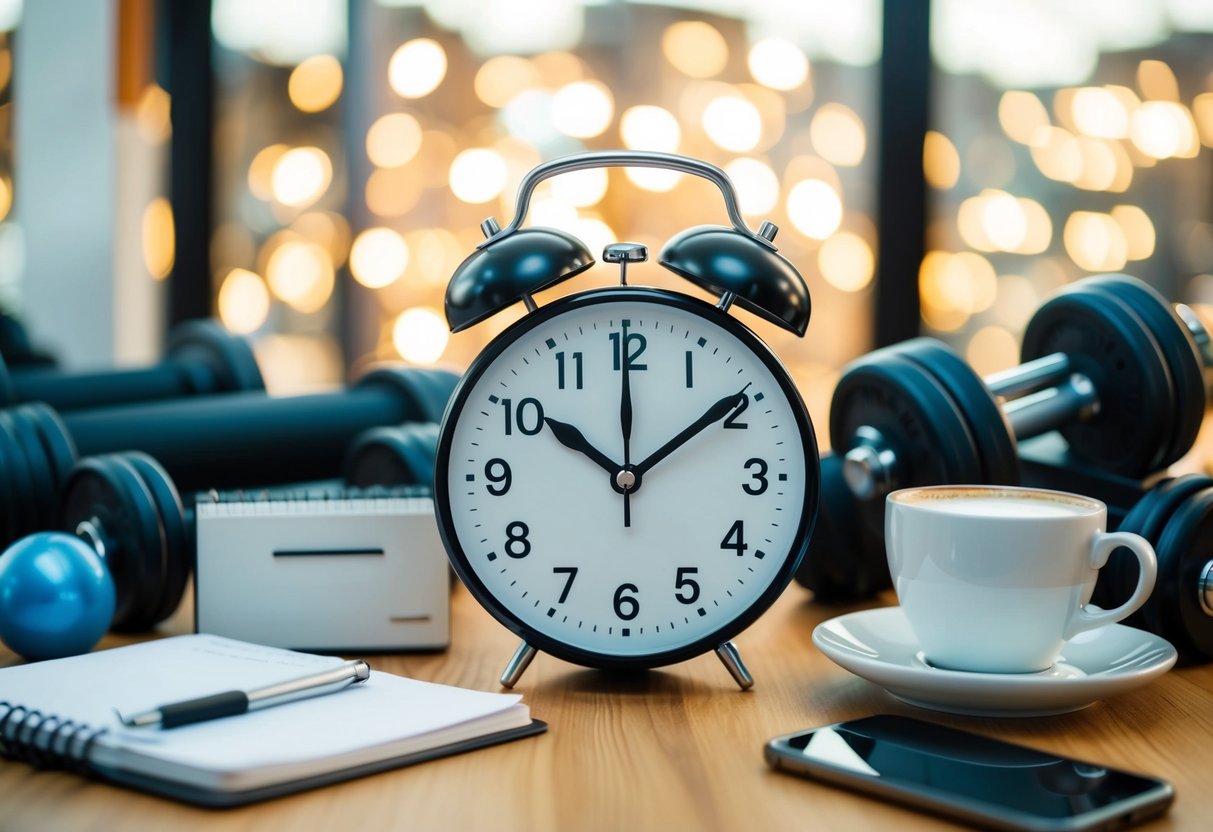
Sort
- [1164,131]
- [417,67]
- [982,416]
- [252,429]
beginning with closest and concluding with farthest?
[982,416] → [252,429] → [1164,131] → [417,67]

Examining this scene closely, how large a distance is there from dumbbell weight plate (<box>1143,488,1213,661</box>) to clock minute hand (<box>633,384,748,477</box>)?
1.19 ft

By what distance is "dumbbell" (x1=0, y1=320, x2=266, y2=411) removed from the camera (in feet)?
5.38

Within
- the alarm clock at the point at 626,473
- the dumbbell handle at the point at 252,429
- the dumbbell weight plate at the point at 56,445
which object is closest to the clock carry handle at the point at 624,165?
the alarm clock at the point at 626,473

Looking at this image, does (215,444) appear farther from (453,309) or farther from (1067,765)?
(1067,765)

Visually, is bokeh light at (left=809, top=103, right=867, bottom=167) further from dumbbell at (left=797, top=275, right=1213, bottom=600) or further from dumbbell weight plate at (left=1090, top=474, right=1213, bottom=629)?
dumbbell weight plate at (left=1090, top=474, right=1213, bottom=629)

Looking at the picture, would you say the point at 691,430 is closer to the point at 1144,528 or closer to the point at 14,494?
the point at 1144,528

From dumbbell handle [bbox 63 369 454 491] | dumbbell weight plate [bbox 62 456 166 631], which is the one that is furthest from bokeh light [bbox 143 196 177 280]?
dumbbell weight plate [bbox 62 456 166 631]

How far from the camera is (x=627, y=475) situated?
0.91 metres

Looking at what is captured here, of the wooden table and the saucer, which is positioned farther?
the saucer

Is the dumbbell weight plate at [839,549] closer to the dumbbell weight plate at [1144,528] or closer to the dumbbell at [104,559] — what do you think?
the dumbbell weight plate at [1144,528]

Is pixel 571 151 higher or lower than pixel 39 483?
higher

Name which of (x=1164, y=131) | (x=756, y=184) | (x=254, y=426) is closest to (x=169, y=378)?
(x=254, y=426)

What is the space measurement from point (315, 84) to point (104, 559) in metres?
2.10

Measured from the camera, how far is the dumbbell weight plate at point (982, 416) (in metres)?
1.02
